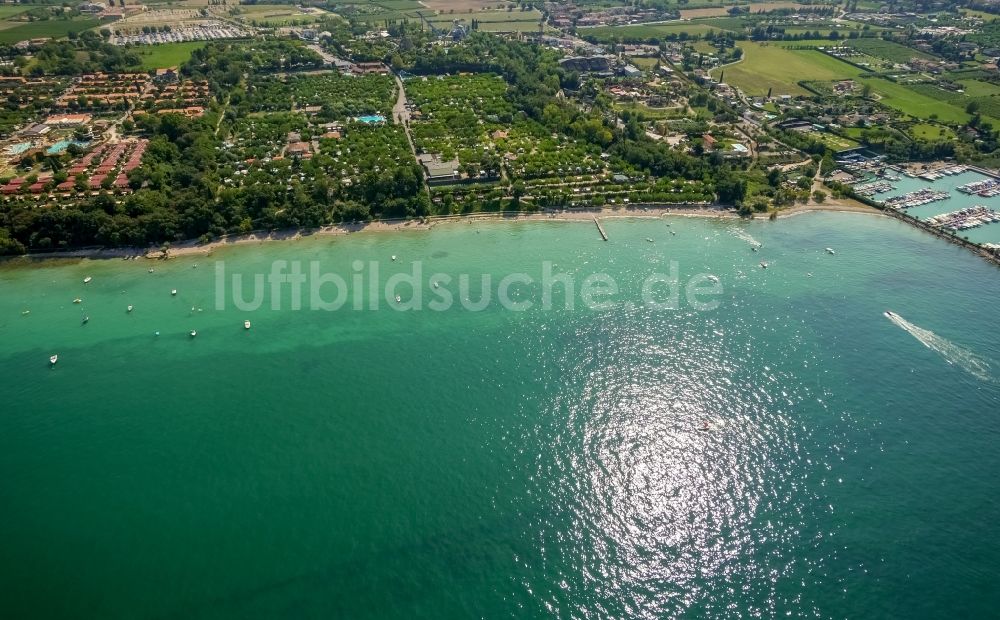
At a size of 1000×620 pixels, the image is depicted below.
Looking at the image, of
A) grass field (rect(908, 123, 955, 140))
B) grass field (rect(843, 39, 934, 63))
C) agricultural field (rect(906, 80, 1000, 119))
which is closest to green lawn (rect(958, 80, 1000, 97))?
agricultural field (rect(906, 80, 1000, 119))

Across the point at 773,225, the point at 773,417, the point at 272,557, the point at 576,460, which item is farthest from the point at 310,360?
the point at 773,225

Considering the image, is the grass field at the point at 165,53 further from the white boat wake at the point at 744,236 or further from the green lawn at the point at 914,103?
the green lawn at the point at 914,103

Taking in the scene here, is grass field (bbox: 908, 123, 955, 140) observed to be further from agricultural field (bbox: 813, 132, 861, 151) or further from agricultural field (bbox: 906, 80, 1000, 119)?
agricultural field (bbox: 906, 80, 1000, 119)

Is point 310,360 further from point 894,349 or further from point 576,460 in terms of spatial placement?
point 894,349

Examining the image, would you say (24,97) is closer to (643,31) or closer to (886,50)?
(643,31)

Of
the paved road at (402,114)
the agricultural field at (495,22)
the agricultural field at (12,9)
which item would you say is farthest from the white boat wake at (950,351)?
the agricultural field at (12,9)
